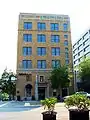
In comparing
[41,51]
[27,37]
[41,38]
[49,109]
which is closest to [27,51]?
[41,51]

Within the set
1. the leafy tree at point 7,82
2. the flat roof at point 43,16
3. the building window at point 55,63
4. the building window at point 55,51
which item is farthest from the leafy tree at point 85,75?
the leafy tree at point 7,82

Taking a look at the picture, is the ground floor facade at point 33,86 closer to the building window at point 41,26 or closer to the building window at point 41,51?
the building window at point 41,51

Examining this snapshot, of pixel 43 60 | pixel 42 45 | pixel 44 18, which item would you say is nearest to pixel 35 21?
pixel 44 18

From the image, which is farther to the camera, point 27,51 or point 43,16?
point 43,16

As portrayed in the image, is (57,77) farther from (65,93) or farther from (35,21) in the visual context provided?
(35,21)

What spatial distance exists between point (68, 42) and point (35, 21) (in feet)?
31.0

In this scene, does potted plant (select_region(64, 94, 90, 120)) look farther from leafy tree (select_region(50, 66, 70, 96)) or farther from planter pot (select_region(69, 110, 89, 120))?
leafy tree (select_region(50, 66, 70, 96))

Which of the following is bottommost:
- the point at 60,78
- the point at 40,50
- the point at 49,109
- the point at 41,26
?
the point at 49,109

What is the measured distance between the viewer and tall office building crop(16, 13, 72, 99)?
2200 inches

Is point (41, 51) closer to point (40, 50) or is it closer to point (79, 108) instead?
point (40, 50)

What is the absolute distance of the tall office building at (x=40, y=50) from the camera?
Result: 55875mm

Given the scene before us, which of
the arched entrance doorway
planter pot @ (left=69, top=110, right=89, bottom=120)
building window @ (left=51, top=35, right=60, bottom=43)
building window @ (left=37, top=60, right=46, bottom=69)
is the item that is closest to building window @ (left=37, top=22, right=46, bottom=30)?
building window @ (left=51, top=35, right=60, bottom=43)

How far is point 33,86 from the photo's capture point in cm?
5581

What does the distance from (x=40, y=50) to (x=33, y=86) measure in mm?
8677
